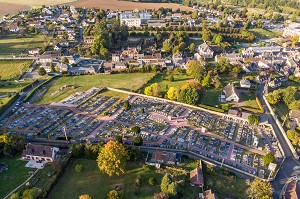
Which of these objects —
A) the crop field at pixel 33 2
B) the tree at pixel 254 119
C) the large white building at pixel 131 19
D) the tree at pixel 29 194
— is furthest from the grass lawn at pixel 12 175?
the crop field at pixel 33 2

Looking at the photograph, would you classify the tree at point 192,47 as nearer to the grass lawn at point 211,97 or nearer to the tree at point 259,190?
the grass lawn at point 211,97

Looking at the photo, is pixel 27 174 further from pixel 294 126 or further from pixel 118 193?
pixel 294 126

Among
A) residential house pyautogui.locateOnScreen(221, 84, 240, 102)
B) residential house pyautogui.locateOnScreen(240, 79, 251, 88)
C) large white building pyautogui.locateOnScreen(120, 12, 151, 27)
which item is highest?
large white building pyautogui.locateOnScreen(120, 12, 151, 27)

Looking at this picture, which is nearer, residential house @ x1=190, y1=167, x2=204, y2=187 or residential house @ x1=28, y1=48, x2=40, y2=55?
residential house @ x1=190, y1=167, x2=204, y2=187

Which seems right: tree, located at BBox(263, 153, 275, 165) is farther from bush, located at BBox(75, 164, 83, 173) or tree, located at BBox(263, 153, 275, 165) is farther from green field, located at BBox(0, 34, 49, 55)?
green field, located at BBox(0, 34, 49, 55)

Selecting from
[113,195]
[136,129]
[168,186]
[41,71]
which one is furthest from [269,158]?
[41,71]

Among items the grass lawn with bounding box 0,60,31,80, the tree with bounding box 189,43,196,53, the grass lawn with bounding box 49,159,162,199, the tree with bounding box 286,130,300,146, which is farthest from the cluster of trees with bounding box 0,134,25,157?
the tree with bounding box 189,43,196,53

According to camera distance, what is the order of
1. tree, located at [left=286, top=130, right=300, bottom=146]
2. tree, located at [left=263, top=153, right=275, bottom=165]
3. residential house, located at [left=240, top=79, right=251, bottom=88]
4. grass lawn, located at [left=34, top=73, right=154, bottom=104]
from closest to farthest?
tree, located at [left=263, top=153, right=275, bottom=165]
tree, located at [left=286, top=130, right=300, bottom=146]
grass lawn, located at [left=34, top=73, right=154, bottom=104]
residential house, located at [left=240, top=79, right=251, bottom=88]
